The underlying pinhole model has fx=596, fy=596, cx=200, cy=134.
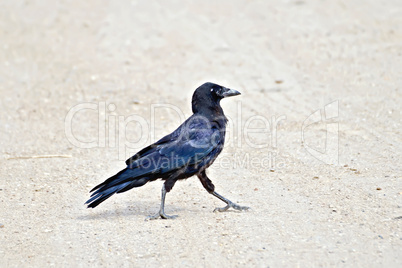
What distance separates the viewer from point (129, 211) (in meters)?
5.98

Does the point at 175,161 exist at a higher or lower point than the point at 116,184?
higher

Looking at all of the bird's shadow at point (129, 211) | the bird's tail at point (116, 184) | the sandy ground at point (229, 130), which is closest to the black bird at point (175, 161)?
the bird's tail at point (116, 184)

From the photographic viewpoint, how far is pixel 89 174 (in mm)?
7090

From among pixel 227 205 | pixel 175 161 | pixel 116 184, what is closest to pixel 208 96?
pixel 175 161

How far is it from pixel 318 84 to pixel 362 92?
31.8 inches

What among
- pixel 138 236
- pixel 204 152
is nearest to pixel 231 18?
pixel 204 152

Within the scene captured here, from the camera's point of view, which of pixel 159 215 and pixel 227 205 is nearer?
pixel 159 215

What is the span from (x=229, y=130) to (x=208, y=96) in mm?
2368

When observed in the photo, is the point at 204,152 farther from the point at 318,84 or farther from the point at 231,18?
the point at 231,18

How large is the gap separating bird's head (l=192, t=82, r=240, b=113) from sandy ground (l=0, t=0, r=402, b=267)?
3.19 ft

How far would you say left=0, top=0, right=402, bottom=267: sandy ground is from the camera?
5000mm

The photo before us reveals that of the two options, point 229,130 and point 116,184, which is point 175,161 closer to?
point 116,184

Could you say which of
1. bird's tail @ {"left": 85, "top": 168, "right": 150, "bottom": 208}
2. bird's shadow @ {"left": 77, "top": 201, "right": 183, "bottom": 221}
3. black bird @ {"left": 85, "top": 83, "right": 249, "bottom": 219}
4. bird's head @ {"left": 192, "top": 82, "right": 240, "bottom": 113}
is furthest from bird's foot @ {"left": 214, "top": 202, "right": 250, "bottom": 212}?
bird's head @ {"left": 192, "top": 82, "right": 240, "bottom": 113}

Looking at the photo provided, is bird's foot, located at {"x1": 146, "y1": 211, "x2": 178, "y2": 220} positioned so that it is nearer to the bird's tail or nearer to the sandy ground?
the sandy ground
